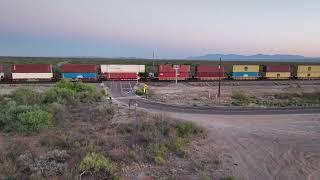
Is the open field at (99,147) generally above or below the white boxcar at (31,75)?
below

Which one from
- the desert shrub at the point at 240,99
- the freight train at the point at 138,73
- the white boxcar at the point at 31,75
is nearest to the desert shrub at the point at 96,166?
the desert shrub at the point at 240,99

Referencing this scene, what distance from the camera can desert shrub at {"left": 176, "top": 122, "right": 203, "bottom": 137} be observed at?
2102cm

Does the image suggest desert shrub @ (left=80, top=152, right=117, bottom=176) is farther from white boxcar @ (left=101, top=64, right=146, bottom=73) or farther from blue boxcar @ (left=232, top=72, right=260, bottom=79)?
blue boxcar @ (left=232, top=72, right=260, bottom=79)

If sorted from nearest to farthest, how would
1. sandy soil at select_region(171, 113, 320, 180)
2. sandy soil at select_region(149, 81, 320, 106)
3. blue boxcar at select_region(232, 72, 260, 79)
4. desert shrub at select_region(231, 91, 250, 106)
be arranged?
sandy soil at select_region(171, 113, 320, 180) → desert shrub at select_region(231, 91, 250, 106) → sandy soil at select_region(149, 81, 320, 106) → blue boxcar at select_region(232, 72, 260, 79)

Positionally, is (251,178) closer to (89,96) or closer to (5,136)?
(5,136)

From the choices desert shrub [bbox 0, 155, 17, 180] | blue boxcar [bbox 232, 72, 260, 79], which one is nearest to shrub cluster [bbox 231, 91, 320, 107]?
blue boxcar [bbox 232, 72, 260, 79]

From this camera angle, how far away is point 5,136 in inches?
774

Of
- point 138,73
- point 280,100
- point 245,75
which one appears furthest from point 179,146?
point 245,75

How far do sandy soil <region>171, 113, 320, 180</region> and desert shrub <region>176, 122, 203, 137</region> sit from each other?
0.99 metres

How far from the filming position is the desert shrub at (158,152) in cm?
1606

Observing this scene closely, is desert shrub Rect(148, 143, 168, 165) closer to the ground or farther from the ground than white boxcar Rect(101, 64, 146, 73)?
closer to the ground

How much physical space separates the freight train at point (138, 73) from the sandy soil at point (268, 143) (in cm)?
2135

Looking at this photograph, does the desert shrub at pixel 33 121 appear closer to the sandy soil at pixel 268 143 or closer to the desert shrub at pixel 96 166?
the desert shrub at pixel 96 166

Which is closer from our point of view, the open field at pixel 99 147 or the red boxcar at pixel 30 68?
the open field at pixel 99 147
